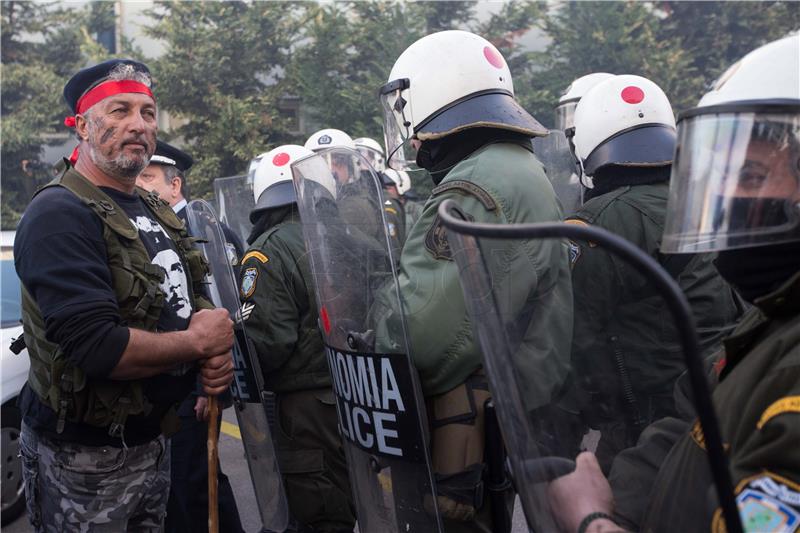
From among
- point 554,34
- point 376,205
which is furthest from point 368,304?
point 554,34

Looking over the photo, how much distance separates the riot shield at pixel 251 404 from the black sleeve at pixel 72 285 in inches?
26.9

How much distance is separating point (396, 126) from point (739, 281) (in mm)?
1490

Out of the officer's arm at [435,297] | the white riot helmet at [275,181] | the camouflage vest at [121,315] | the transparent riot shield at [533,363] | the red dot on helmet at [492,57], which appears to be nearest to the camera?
the transparent riot shield at [533,363]

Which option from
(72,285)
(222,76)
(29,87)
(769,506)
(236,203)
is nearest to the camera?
(769,506)

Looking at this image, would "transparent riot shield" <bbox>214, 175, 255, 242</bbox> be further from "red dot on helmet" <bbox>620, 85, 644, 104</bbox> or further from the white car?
"red dot on helmet" <bbox>620, 85, 644, 104</bbox>

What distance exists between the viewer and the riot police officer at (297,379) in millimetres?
3090

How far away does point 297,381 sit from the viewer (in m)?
3.13

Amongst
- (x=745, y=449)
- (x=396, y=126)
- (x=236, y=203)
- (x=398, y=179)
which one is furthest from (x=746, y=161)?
(x=398, y=179)

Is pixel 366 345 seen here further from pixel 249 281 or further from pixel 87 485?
pixel 249 281

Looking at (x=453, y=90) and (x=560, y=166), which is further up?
(x=453, y=90)

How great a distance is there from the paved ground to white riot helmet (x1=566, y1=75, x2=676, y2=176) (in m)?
1.71

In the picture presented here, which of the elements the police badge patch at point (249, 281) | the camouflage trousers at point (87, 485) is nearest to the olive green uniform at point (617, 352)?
the camouflage trousers at point (87, 485)

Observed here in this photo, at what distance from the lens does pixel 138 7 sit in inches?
840

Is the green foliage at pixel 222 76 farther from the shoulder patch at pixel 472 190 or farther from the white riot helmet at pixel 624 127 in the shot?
the shoulder patch at pixel 472 190
